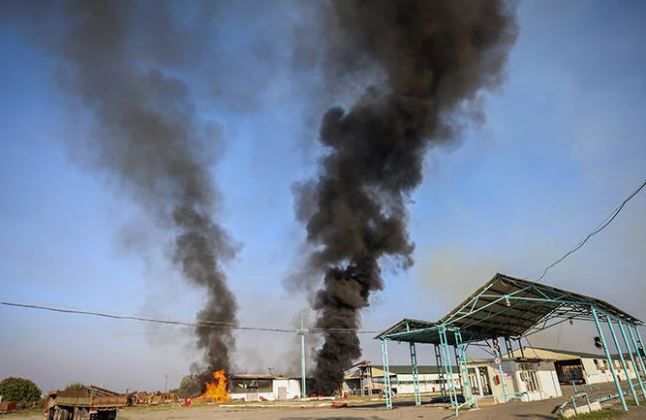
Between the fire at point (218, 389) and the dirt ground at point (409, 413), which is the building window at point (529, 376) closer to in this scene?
the dirt ground at point (409, 413)

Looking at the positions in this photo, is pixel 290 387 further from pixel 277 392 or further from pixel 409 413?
pixel 409 413

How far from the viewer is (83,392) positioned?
20672 millimetres

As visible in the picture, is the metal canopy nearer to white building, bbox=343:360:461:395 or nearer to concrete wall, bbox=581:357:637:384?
white building, bbox=343:360:461:395

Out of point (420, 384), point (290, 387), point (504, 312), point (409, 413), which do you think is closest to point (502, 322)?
point (504, 312)

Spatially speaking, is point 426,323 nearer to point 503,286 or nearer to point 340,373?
point 503,286

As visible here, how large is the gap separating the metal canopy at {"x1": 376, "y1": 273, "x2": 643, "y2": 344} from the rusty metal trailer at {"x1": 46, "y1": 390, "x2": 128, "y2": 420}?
16141mm

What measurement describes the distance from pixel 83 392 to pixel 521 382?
2714 cm

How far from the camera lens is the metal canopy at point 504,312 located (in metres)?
19.4

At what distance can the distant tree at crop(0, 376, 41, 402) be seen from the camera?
220 feet

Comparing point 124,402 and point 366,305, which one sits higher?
point 366,305

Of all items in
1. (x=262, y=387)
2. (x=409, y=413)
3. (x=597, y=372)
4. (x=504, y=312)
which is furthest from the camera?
(x=262, y=387)

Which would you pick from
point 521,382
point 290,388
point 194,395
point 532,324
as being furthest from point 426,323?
point 194,395

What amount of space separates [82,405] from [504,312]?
2537 cm

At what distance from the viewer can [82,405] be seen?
64.3 ft
